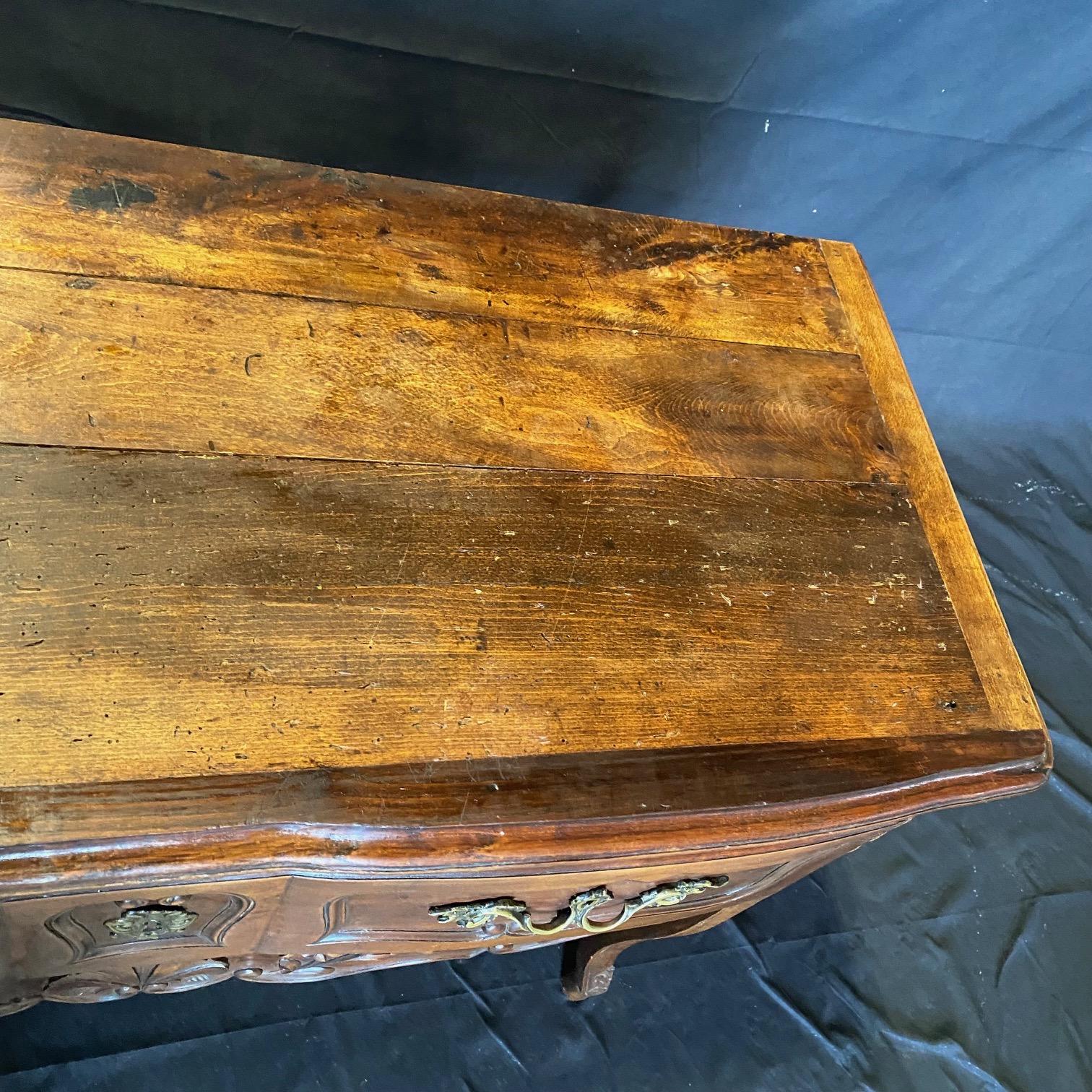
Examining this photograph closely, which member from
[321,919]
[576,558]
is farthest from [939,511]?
[321,919]

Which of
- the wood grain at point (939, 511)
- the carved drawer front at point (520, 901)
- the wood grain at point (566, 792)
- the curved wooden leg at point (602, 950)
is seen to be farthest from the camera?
the curved wooden leg at point (602, 950)

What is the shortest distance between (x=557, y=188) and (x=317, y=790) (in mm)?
1010

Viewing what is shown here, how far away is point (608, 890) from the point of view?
2.24ft

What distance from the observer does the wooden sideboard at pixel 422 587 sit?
1.78ft

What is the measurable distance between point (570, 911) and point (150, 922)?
0.29 m

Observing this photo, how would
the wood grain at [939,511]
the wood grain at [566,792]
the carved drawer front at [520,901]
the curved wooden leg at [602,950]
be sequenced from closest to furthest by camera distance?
the wood grain at [566,792] → the carved drawer front at [520,901] → the wood grain at [939,511] → the curved wooden leg at [602,950]

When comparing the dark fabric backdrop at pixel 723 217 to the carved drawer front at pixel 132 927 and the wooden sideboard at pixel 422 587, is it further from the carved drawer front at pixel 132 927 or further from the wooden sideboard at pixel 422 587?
the carved drawer front at pixel 132 927

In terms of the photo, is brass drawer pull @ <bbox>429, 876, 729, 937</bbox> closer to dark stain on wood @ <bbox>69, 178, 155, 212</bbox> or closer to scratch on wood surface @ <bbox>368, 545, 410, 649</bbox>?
scratch on wood surface @ <bbox>368, 545, 410, 649</bbox>

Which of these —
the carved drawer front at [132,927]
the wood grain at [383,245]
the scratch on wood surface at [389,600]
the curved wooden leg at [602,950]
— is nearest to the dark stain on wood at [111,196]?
the wood grain at [383,245]

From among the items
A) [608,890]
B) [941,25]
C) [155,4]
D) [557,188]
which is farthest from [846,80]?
[608,890]

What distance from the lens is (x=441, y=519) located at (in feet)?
2.19

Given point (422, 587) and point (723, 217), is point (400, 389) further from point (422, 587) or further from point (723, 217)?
point (723, 217)

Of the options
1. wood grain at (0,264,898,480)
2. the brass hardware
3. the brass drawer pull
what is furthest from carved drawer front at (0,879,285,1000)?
wood grain at (0,264,898,480)

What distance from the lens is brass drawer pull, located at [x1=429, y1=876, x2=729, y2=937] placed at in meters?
0.66
